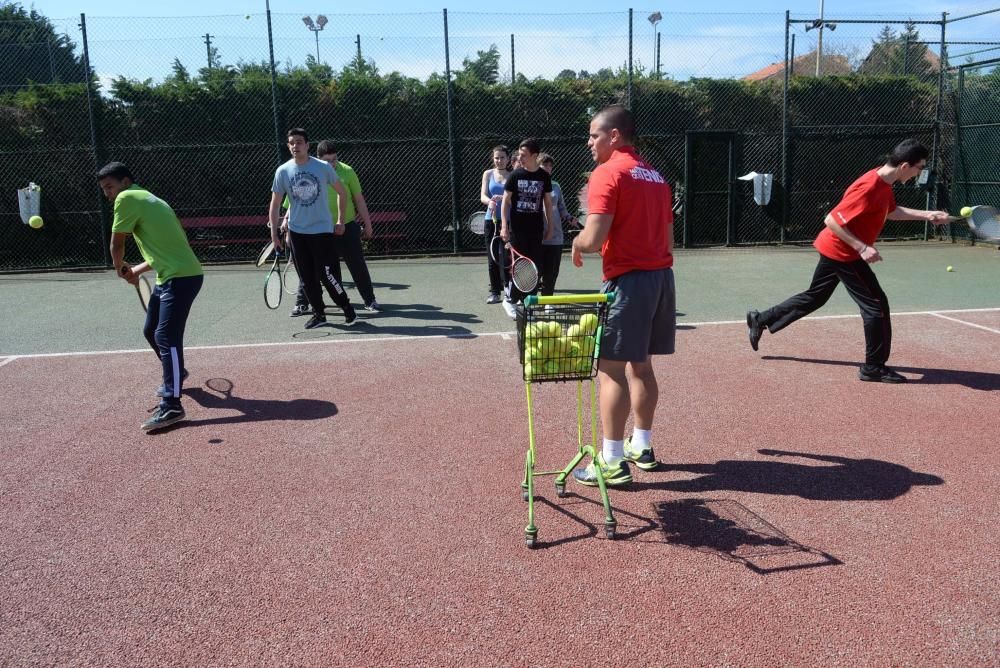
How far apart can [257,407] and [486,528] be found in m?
2.77

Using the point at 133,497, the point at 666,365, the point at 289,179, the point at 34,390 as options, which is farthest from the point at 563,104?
the point at 133,497

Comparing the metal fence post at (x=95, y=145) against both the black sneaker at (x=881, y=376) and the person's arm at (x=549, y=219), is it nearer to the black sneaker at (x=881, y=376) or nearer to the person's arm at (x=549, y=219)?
the person's arm at (x=549, y=219)

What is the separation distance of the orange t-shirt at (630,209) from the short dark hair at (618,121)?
0.28 feet

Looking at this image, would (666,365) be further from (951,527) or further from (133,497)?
(133,497)

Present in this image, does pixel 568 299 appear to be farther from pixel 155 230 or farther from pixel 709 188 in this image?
pixel 709 188

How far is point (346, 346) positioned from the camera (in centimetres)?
794

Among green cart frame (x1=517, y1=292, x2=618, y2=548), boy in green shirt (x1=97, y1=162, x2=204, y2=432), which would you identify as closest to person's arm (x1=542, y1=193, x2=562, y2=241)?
boy in green shirt (x1=97, y1=162, x2=204, y2=432)

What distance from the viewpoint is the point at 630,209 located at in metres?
4.15

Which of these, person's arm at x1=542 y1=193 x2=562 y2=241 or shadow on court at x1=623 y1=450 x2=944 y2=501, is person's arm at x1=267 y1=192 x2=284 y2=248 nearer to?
person's arm at x1=542 y1=193 x2=562 y2=241

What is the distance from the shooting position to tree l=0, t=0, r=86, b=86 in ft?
48.8

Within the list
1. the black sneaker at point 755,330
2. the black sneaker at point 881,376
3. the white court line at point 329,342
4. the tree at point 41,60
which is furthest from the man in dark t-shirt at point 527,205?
the tree at point 41,60

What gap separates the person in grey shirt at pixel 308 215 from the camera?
830 cm

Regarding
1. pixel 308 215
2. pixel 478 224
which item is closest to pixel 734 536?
pixel 308 215

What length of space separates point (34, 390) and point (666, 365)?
17.6 ft
